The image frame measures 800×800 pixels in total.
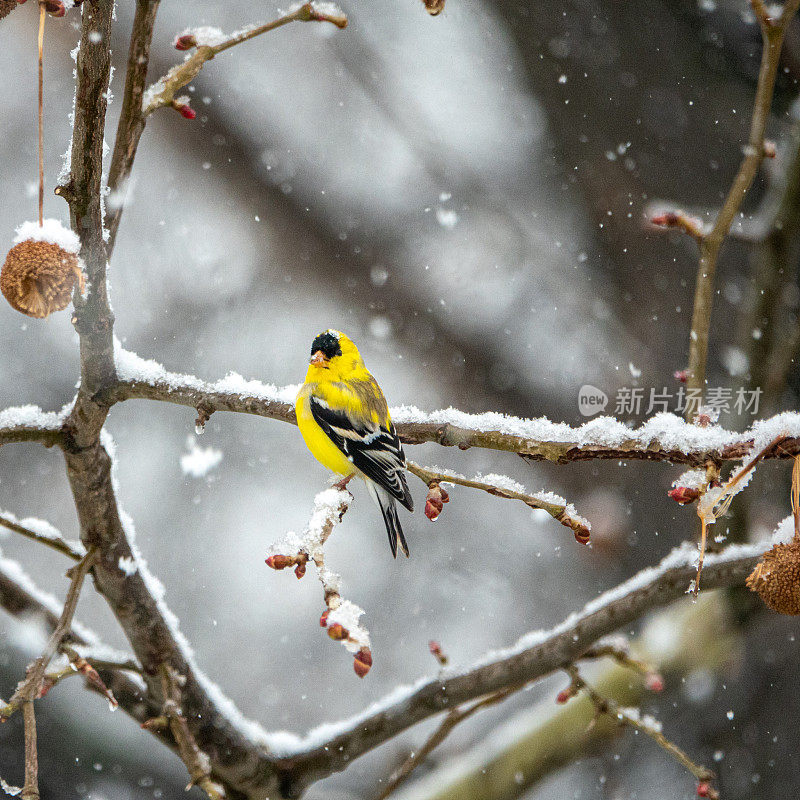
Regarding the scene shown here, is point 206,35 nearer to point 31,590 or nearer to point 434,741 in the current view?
point 31,590

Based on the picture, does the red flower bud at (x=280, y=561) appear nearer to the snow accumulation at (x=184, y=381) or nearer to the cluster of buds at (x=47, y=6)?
the snow accumulation at (x=184, y=381)

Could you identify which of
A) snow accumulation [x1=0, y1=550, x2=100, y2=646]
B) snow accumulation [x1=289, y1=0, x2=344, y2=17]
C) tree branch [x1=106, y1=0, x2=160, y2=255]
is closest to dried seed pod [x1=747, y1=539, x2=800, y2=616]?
snow accumulation [x1=289, y1=0, x2=344, y2=17]

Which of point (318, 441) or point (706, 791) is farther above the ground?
point (318, 441)

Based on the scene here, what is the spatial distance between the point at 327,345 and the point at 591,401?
1.46m

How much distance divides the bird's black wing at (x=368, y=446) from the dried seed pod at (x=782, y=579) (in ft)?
1.21

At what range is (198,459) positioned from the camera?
Result: 2.56 meters

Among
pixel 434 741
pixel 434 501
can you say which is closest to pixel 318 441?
pixel 434 501

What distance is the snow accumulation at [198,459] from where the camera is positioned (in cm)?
256

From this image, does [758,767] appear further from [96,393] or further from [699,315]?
[96,393]

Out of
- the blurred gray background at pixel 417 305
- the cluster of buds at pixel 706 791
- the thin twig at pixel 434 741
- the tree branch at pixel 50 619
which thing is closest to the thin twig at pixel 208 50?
the tree branch at pixel 50 619

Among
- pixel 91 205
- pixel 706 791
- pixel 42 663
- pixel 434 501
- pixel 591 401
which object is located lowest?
pixel 706 791

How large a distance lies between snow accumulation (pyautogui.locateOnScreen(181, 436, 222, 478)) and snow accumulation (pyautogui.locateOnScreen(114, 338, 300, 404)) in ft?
5.93

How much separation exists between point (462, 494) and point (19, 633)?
4.98ft

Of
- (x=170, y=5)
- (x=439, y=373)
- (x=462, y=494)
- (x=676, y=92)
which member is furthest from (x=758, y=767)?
(x=170, y=5)
